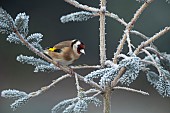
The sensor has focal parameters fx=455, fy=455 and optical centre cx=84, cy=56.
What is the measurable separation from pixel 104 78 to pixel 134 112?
279 cm

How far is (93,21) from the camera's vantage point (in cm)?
353

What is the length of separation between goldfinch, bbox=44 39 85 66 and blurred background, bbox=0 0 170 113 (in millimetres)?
1987

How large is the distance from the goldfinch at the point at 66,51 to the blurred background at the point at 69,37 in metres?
1.99

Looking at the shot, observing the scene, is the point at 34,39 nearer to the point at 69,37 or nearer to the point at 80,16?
the point at 80,16

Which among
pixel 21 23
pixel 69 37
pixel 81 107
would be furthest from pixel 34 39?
pixel 69 37

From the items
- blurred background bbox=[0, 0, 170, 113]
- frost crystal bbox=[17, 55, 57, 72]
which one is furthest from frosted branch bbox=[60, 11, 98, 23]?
blurred background bbox=[0, 0, 170, 113]

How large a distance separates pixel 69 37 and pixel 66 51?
2.31 m

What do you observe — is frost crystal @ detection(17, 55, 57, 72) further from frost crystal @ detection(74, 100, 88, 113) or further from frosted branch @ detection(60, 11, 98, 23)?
frost crystal @ detection(74, 100, 88, 113)

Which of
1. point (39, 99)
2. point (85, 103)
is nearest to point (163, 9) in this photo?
point (39, 99)

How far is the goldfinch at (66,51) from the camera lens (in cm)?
125

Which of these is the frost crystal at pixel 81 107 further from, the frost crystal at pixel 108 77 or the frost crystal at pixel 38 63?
the frost crystal at pixel 38 63

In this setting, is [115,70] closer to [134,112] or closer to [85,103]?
[85,103]

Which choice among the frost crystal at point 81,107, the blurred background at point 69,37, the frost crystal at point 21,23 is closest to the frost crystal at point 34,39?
the frost crystal at point 21,23

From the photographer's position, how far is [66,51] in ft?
4.21
